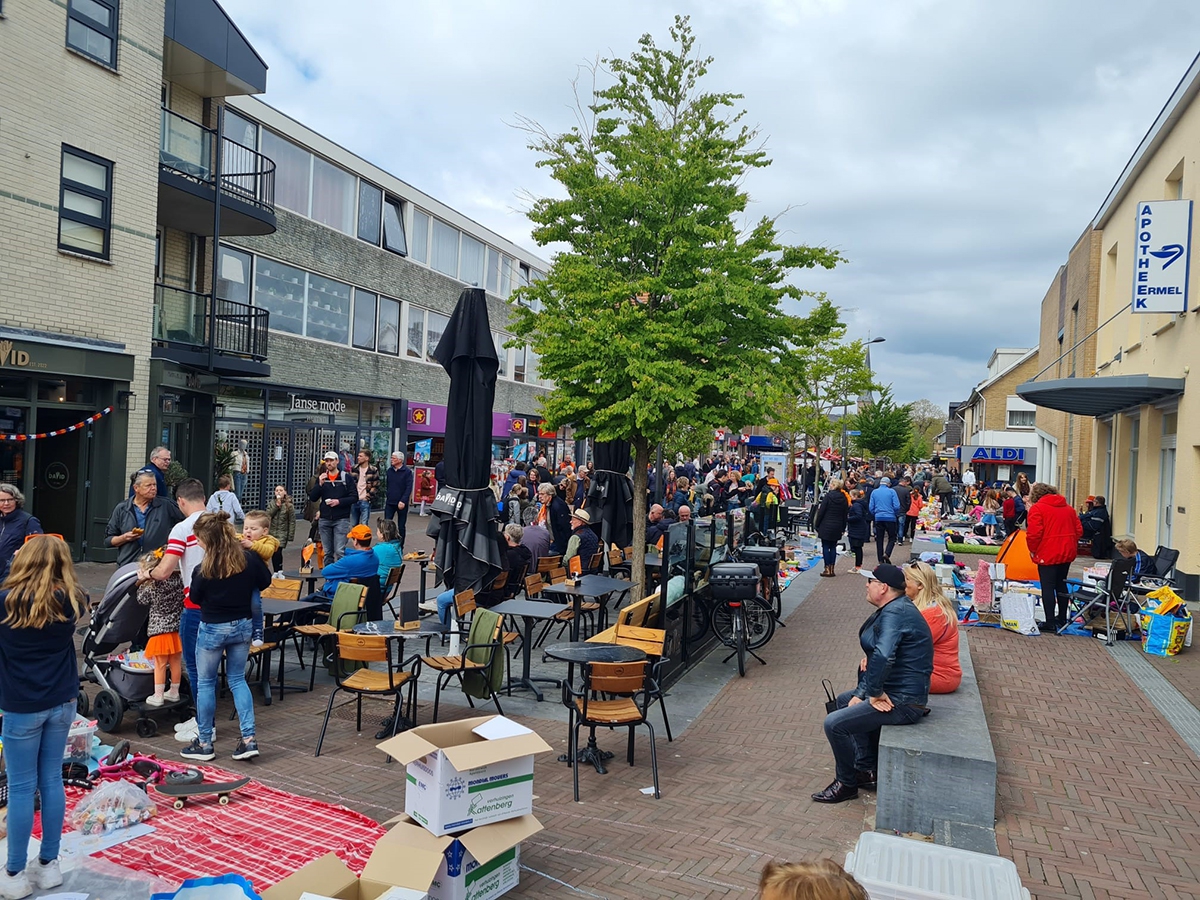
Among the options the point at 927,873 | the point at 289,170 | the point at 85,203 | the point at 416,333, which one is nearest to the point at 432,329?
the point at 416,333

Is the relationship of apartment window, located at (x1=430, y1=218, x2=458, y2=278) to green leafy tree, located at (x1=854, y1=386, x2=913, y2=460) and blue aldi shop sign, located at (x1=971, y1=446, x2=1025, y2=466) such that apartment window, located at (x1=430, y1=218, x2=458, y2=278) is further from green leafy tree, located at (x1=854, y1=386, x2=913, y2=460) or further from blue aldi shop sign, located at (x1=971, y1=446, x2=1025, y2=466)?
green leafy tree, located at (x1=854, y1=386, x2=913, y2=460)

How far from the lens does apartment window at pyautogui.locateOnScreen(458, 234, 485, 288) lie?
1230 inches

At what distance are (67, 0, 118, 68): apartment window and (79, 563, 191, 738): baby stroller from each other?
10639 mm

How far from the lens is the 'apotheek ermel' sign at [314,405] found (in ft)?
72.9

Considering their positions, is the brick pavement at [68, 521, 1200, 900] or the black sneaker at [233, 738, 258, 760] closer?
the brick pavement at [68, 521, 1200, 900]

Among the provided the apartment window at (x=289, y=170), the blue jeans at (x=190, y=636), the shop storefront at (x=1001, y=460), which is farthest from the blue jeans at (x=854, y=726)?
the shop storefront at (x=1001, y=460)

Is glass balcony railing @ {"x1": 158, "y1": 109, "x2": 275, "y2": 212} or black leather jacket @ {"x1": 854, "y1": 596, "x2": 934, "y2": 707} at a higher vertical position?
glass balcony railing @ {"x1": 158, "y1": 109, "x2": 275, "y2": 212}

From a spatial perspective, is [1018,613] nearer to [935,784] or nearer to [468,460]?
[935,784]

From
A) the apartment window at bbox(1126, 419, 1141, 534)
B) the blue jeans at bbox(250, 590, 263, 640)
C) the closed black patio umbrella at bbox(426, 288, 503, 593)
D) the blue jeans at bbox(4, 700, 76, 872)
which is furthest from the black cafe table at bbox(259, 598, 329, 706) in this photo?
the apartment window at bbox(1126, 419, 1141, 534)

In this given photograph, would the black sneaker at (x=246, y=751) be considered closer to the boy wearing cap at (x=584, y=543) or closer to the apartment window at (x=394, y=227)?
the boy wearing cap at (x=584, y=543)

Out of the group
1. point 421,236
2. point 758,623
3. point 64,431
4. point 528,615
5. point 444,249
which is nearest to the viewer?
point 528,615

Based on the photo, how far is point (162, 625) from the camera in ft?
21.7

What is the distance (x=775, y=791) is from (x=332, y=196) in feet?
70.1

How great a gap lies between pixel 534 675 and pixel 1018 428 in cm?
5855
